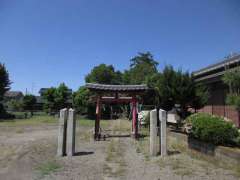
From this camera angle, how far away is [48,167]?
5789mm

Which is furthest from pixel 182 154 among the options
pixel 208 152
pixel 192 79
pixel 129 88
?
pixel 129 88

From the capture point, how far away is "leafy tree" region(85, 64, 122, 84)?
47.5 metres

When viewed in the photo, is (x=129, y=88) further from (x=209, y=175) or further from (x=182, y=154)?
(x=209, y=175)

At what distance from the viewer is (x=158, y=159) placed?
663 centimetres

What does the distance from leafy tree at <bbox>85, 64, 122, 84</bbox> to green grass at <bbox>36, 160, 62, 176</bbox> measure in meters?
40.7

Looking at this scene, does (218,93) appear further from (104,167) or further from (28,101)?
(28,101)

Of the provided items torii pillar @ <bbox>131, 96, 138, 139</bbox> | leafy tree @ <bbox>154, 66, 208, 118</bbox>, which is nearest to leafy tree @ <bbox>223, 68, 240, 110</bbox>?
leafy tree @ <bbox>154, 66, 208, 118</bbox>

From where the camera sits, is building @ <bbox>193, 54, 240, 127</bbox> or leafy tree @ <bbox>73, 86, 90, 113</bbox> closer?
building @ <bbox>193, 54, 240, 127</bbox>

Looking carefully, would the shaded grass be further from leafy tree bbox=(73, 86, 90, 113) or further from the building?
leafy tree bbox=(73, 86, 90, 113)

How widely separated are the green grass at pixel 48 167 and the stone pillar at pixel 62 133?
80 centimetres

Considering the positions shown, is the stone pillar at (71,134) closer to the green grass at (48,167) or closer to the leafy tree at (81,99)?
the green grass at (48,167)

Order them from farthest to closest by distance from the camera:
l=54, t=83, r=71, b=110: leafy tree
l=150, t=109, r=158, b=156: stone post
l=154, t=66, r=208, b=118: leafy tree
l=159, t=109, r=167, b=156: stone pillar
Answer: l=54, t=83, r=71, b=110: leafy tree < l=154, t=66, r=208, b=118: leafy tree < l=150, t=109, r=158, b=156: stone post < l=159, t=109, r=167, b=156: stone pillar

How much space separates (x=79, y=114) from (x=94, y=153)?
2622cm

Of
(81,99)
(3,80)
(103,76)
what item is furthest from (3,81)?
(103,76)
